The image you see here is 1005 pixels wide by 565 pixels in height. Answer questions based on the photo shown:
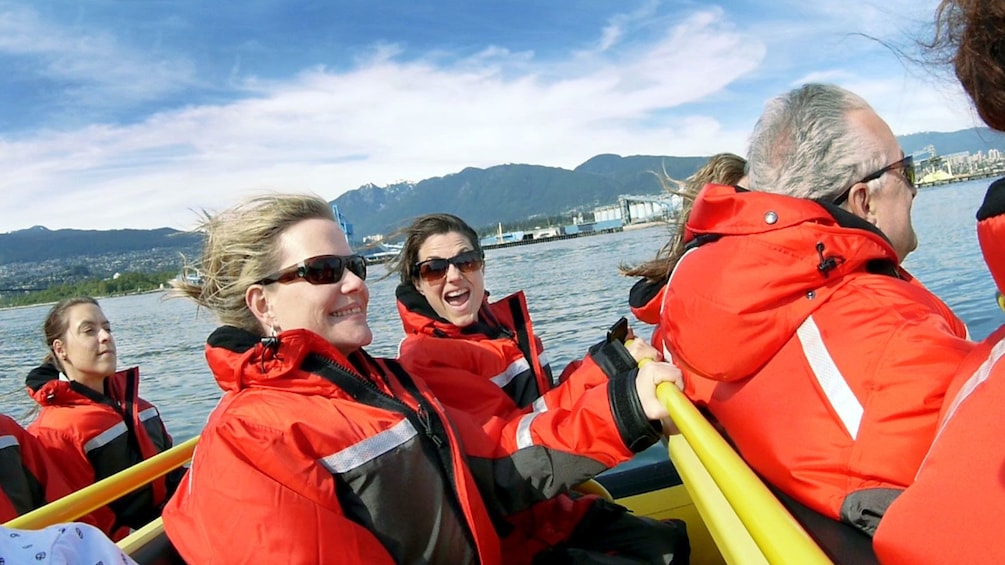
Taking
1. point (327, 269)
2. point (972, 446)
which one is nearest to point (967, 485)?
point (972, 446)

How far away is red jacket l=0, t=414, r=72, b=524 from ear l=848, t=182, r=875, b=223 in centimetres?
351

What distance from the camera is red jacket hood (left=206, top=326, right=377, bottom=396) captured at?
72.7 inches

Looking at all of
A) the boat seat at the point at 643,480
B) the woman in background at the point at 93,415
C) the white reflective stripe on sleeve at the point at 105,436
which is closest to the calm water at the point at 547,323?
the woman in background at the point at 93,415

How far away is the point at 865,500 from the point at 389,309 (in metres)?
27.1

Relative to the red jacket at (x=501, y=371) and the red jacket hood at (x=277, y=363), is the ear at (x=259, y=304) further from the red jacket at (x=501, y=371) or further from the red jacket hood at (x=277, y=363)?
the red jacket at (x=501, y=371)

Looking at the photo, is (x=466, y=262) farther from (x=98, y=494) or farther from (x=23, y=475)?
(x=23, y=475)

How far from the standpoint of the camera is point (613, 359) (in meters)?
2.49

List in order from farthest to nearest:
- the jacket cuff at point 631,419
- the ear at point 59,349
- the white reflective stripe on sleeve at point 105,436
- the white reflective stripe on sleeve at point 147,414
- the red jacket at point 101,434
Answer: the white reflective stripe on sleeve at point 147,414, the ear at point 59,349, the white reflective stripe on sleeve at point 105,436, the red jacket at point 101,434, the jacket cuff at point 631,419

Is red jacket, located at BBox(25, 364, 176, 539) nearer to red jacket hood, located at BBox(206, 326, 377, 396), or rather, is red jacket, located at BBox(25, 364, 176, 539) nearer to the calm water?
the calm water

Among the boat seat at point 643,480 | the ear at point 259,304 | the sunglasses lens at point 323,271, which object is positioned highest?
the sunglasses lens at point 323,271

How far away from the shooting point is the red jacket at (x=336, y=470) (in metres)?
1.56

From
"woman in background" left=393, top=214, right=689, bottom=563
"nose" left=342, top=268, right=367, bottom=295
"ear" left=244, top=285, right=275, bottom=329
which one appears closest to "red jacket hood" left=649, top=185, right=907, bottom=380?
"woman in background" left=393, top=214, right=689, bottom=563

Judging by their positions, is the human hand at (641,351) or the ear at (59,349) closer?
the human hand at (641,351)

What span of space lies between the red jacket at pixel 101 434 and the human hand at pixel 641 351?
306 cm
